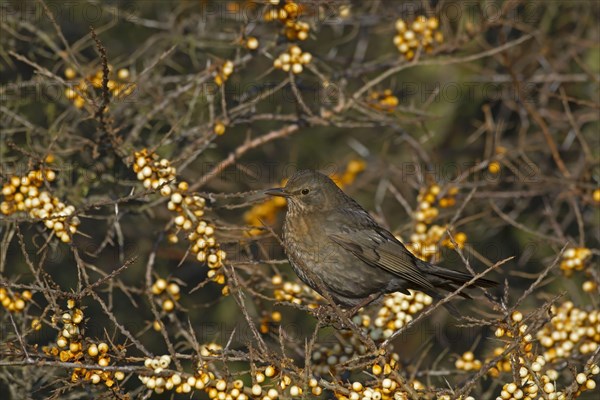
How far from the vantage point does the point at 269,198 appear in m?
5.25

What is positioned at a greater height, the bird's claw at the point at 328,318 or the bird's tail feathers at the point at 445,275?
the bird's claw at the point at 328,318

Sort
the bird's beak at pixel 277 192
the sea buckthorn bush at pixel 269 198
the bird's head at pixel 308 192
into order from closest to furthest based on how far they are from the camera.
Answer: the sea buckthorn bush at pixel 269 198 < the bird's beak at pixel 277 192 < the bird's head at pixel 308 192

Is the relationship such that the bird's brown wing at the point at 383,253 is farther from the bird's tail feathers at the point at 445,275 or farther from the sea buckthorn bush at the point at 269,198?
the sea buckthorn bush at the point at 269,198

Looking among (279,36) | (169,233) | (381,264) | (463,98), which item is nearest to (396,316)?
(381,264)

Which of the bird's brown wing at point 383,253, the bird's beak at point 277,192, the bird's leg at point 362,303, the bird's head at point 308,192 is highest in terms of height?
the bird's beak at point 277,192

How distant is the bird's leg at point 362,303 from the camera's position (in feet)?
17.1

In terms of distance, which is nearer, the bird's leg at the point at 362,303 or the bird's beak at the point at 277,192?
the bird's leg at the point at 362,303

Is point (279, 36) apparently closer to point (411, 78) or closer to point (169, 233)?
point (169, 233)

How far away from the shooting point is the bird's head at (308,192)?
18.7 feet

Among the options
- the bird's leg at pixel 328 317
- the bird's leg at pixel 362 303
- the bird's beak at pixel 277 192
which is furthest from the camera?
the bird's beak at pixel 277 192

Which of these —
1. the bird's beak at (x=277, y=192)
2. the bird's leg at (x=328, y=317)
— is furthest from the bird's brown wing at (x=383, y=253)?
the bird's leg at (x=328, y=317)

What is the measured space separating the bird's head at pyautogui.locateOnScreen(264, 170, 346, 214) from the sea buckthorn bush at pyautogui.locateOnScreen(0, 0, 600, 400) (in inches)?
12.8

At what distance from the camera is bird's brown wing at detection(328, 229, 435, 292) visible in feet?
17.4

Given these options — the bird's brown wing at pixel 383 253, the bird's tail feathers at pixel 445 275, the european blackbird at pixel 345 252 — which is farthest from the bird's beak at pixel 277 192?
the bird's tail feathers at pixel 445 275
